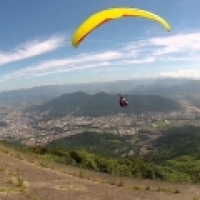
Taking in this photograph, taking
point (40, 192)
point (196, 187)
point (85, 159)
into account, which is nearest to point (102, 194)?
point (40, 192)

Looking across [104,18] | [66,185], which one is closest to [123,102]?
[66,185]

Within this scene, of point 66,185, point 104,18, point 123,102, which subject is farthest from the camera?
point 123,102

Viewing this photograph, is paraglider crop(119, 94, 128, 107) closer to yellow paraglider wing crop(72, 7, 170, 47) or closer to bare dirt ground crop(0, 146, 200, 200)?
bare dirt ground crop(0, 146, 200, 200)

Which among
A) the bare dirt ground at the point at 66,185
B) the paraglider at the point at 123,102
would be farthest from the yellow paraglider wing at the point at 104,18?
the paraglider at the point at 123,102

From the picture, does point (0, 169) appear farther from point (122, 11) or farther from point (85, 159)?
point (85, 159)

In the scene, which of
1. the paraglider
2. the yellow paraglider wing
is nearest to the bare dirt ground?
the paraglider

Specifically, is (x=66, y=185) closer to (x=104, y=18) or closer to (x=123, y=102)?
(x=123, y=102)
